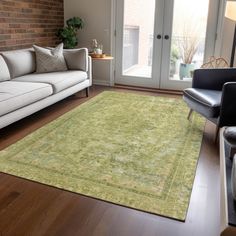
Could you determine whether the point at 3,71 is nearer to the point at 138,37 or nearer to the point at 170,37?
the point at 138,37

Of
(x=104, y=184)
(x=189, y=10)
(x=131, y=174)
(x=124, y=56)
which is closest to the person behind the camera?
(x=104, y=184)

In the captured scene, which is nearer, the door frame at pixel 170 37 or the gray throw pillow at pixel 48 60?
the gray throw pillow at pixel 48 60

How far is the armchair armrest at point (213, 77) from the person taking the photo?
10.2ft

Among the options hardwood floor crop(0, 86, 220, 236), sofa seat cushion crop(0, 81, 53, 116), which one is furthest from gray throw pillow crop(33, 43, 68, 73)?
hardwood floor crop(0, 86, 220, 236)

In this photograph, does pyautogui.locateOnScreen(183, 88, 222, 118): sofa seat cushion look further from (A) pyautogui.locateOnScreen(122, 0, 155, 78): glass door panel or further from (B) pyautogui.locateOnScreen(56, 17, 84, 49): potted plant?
(B) pyautogui.locateOnScreen(56, 17, 84, 49): potted plant

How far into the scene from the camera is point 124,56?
16.1ft

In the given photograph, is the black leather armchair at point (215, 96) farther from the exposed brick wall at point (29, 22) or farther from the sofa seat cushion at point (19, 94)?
the exposed brick wall at point (29, 22)

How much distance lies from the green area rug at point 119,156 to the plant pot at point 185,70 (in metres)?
1.27

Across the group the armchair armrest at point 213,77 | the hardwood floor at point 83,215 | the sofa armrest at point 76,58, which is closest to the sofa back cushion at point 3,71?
the sofa armrest at point 76,58

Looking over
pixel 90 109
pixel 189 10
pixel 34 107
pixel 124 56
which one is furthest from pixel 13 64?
pixel 189 10

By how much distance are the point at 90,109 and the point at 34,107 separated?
2.65 ft

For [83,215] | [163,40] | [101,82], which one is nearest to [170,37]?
[163,40]

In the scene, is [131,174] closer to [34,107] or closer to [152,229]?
[152,229]

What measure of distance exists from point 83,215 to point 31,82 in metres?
2.08
